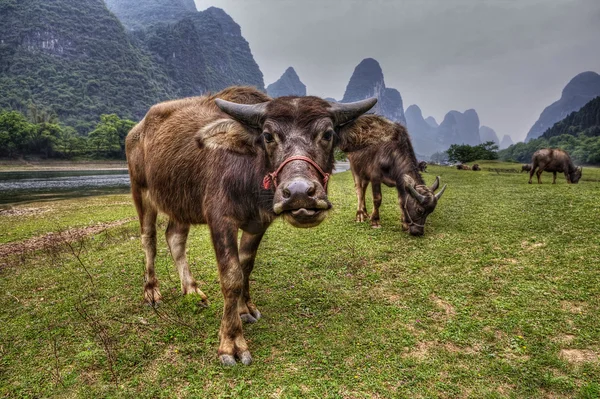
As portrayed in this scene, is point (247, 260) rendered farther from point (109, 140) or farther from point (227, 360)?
point (109, 140)

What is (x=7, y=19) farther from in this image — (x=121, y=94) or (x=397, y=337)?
(x=397, y=337)

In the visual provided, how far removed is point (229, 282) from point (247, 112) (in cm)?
181

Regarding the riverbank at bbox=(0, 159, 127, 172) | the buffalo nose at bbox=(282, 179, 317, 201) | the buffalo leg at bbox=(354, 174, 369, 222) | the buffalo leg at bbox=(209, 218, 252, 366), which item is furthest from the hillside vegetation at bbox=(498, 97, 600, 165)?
the riverbank at bbox=(0, 159, 127, 172)

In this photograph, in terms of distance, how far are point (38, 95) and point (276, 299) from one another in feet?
462

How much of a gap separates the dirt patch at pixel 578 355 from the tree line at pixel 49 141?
77.3m

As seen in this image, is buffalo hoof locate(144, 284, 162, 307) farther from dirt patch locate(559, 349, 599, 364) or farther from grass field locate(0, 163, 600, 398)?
dirt patch locate(559, 349, 599, 364)

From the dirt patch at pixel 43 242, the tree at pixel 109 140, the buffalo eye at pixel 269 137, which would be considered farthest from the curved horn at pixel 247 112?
the tree at pixel 109 140

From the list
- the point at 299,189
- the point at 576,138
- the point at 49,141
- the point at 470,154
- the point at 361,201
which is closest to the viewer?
the point at 299,189

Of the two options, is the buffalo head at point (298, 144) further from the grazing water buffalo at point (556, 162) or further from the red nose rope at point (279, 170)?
the grazing water buffalo at point (556, 162)

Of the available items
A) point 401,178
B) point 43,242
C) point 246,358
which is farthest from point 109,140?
point 246,358

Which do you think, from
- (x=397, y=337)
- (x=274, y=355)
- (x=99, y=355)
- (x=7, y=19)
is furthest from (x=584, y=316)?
(x=7, y=19)

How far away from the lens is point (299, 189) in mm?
2369

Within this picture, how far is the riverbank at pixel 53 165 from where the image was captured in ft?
174

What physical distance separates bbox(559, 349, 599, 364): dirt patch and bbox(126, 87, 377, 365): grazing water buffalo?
292cm
